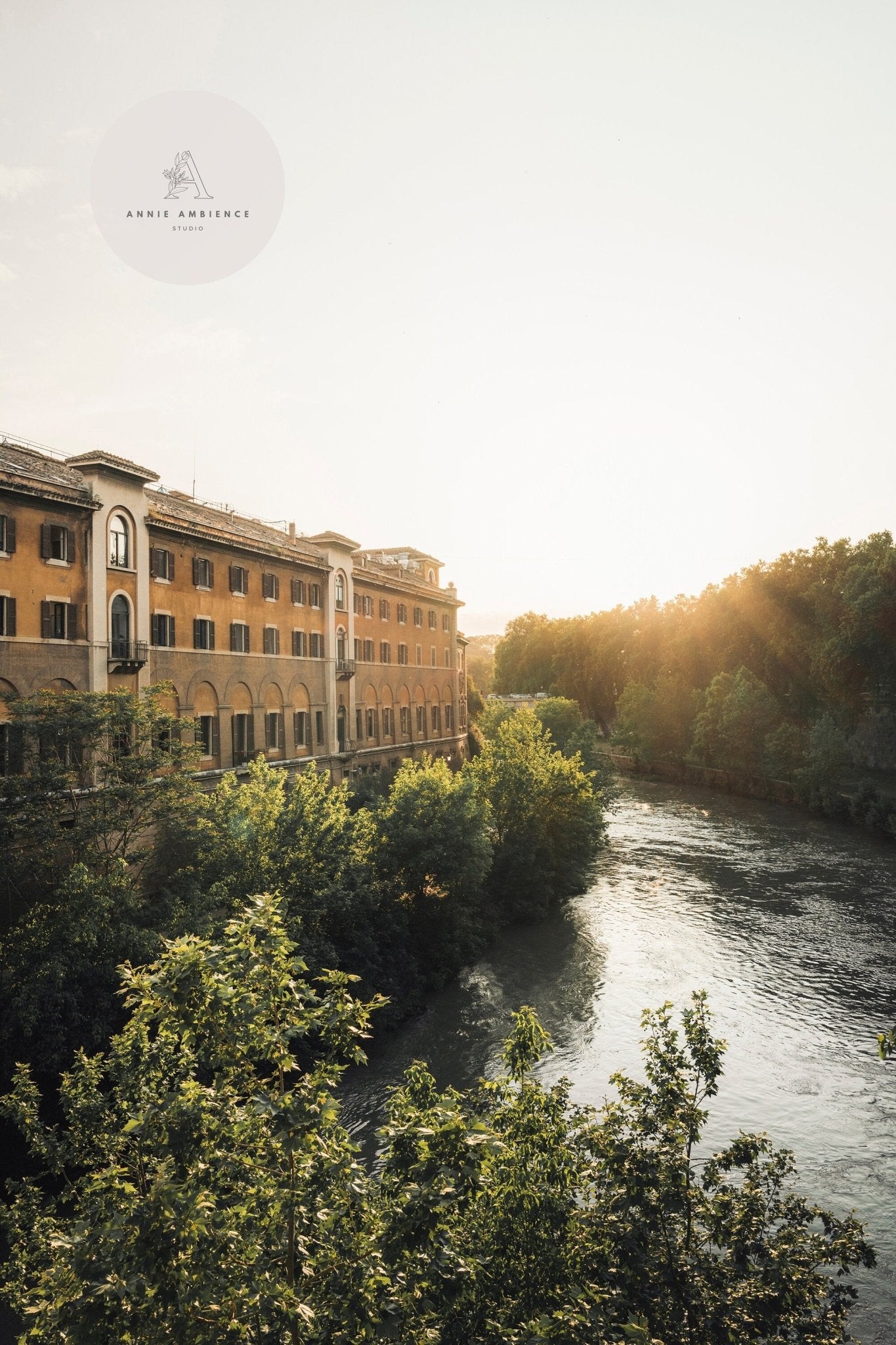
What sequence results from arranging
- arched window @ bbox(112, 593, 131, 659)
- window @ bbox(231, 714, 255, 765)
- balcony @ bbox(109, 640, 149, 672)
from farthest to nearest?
window @ bbox(231, 714, 255, 765) → arched window @ bbox(112, 593, 131, 659) → balcony @ bbox(109, 640, 149, 672)

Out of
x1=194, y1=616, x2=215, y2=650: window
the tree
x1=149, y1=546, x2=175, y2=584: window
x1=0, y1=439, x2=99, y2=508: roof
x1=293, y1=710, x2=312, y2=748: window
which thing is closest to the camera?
the tree

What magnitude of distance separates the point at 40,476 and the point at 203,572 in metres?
8.76

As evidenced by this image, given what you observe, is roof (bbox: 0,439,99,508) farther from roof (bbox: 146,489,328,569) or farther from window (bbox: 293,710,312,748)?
window (bbox: 293,710,312,748)

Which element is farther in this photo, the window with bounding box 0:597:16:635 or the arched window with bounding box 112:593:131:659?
the arched window with bounding box 112:593:131:659

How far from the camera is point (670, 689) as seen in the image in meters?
80.7

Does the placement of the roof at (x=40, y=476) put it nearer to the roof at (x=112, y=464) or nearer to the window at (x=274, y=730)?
the roof at (x=112, y=464)

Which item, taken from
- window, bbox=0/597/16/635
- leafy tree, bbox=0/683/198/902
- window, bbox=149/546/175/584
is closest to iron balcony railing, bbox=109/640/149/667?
window, bbox=149/546/175/584

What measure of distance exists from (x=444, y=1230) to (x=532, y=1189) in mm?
891

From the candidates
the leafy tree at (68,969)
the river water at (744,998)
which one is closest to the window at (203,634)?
the river water at (744,998)

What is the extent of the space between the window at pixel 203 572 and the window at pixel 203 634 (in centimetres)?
138

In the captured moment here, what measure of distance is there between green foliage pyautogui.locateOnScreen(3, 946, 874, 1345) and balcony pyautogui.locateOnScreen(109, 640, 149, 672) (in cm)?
2372

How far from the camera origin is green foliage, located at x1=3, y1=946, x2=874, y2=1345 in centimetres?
645

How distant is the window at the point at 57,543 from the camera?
28922mm

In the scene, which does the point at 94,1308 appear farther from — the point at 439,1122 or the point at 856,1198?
the point at 856,1198
